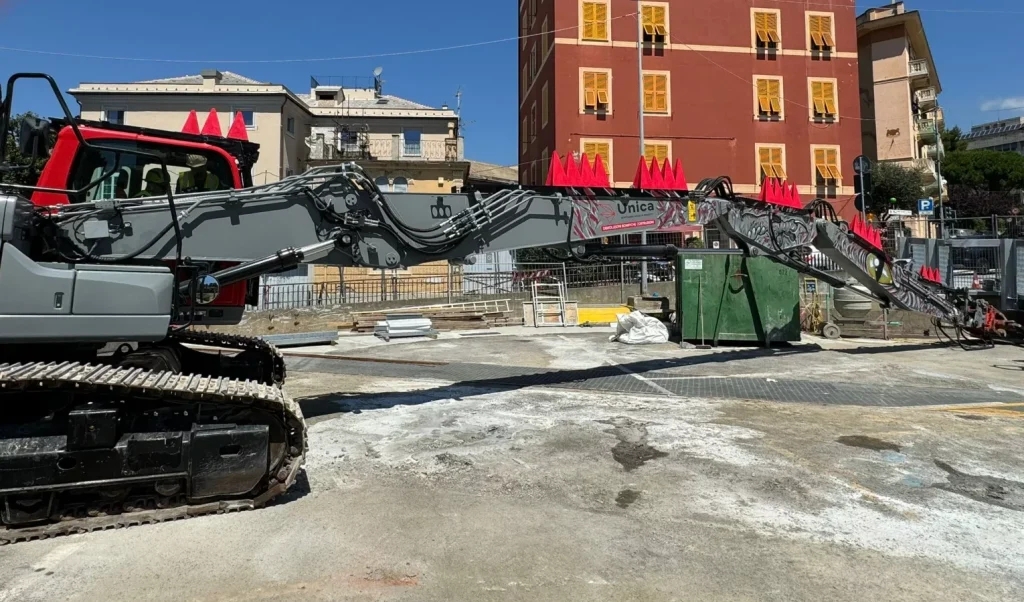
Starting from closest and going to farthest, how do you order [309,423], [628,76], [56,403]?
1. [56,403]
2. [309,423]
3. [628,76]

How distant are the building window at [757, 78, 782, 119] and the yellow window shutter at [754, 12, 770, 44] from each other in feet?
7.52

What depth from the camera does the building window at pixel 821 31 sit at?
3231 centimetres

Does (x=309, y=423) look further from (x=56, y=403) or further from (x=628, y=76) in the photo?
Answer: (x=628, y=76)

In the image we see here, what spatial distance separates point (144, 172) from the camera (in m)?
5.08

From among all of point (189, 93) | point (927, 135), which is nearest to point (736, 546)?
point (189, 93)

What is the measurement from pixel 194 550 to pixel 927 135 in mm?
54129

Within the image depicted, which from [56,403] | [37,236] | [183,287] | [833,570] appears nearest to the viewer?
[833,570]

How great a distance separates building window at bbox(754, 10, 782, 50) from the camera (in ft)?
105

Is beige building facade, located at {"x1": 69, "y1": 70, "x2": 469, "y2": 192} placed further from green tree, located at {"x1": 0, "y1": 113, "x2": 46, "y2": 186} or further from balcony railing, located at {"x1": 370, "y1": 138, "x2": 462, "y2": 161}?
green tree, located at {"x1": 0, "y1": 113, "x2": 46, "y2": 186}

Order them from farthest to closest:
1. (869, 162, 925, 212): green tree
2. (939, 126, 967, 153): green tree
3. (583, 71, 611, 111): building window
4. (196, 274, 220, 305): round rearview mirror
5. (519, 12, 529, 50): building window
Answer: (939, 126, 967, 153): green tree
(519, 12, 529, 50): building window
(869, 162, 925, 212): green tree
(583, 71, 611, 111): building window
(196, 274, 220, 305): round rearview mirror

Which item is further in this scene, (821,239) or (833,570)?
(821,239)

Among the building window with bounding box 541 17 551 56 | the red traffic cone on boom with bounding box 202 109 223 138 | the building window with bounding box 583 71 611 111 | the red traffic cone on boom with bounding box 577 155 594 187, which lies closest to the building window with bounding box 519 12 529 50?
the building window with bounding box 541 17 551 56

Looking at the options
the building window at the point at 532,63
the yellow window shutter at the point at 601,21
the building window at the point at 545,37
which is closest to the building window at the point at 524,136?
the building window at the point at 532,63

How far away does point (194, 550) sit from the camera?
3594 mm
